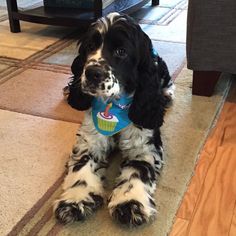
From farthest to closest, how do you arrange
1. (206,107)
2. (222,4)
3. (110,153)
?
1. (206,107)
2. (222,4)
3. (110,153)

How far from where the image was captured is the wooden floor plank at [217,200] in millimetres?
1296

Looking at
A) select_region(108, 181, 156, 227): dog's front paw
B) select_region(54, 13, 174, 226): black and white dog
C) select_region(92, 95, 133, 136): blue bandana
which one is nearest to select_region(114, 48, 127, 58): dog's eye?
select_region(54, 13, 174, 226): black and white dog

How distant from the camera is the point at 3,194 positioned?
1428 millimetres

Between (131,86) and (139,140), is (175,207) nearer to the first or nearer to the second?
(139,140)

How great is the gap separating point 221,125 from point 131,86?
65 cm

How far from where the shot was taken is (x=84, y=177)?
56.3 inches

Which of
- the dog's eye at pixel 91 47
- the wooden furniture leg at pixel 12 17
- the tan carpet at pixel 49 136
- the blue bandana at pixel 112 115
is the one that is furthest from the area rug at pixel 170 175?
the wooden furniture leg at pixel 12 17

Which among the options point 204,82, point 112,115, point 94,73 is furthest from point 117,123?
point 204,82

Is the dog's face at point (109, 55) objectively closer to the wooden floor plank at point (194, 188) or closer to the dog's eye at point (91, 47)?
the dog's eye at point (91, 47)

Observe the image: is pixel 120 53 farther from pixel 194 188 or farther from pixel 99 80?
pixel 194 188

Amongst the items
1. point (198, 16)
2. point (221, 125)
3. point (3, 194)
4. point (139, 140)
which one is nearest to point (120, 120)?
point (139, 140)

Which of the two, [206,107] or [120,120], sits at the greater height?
[120,120]

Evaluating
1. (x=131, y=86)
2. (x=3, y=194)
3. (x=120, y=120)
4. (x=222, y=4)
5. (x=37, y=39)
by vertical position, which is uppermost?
(x=222, y=4)

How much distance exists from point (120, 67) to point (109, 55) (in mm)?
59
